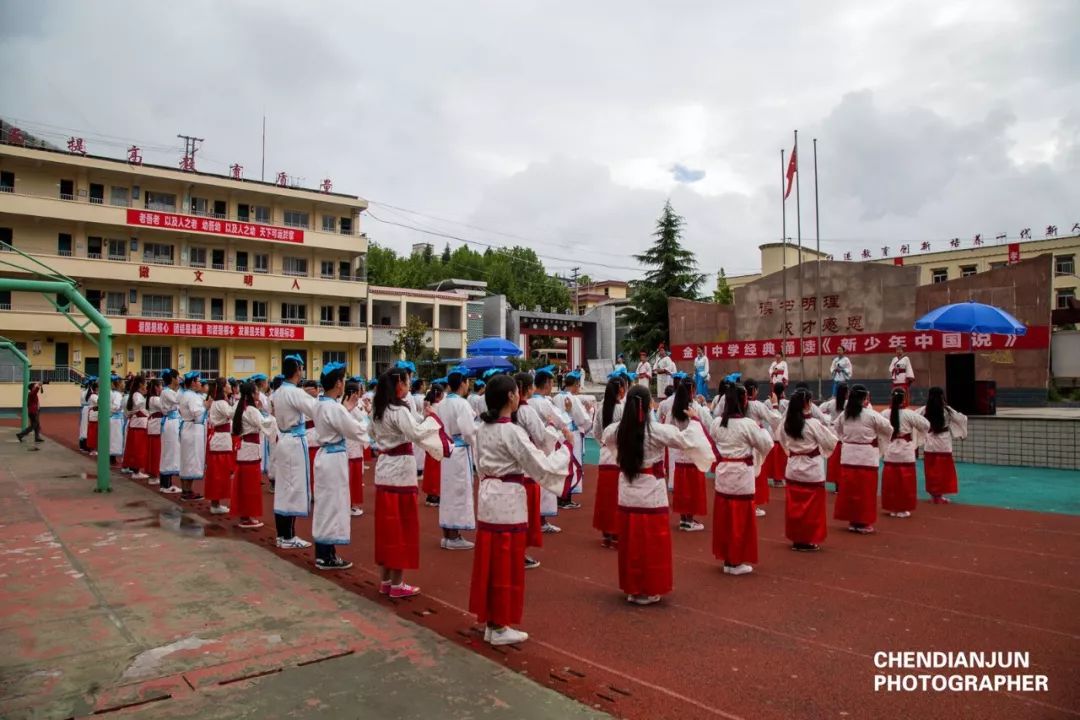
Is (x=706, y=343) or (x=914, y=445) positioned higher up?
(x=706, y=343)

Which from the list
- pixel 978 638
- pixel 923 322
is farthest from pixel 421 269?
pixel 978 638

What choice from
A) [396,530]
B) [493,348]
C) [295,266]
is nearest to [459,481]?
[396,530]

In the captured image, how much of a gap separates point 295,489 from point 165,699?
11.5 feet

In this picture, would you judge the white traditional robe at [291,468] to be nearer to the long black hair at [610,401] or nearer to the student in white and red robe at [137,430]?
the long black hair at [610,401]

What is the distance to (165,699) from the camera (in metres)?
3.43

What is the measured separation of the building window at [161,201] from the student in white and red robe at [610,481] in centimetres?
3187

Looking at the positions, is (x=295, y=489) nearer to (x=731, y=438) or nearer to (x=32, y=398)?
(x=731, y=438)

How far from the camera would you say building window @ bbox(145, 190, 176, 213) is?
3238 centimetres

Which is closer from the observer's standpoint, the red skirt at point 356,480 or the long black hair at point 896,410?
the long black hair at point 896,410

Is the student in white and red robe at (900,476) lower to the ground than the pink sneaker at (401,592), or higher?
higher

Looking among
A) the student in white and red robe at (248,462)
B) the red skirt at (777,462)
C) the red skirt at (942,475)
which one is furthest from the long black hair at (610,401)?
the red skirt at (942,475)

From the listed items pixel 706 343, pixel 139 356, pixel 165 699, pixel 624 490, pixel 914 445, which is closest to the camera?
pixel 165 699

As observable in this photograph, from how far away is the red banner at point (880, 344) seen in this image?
1888 centimetres

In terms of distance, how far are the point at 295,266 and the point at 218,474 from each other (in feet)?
95.9
